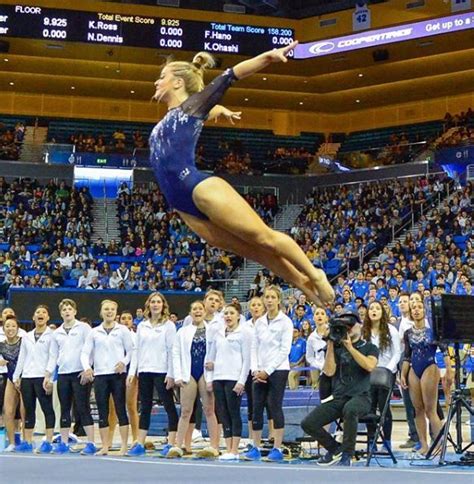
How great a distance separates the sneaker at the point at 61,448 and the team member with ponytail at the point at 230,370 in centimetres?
184

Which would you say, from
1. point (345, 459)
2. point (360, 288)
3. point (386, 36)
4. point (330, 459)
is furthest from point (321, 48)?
point (345, 459)

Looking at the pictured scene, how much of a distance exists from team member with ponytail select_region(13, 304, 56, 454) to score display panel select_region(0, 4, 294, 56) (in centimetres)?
1567

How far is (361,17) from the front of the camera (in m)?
28.6

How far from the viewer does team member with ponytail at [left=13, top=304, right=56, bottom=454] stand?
10.9 metres

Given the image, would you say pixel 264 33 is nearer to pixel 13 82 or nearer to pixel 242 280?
pixel 242 280

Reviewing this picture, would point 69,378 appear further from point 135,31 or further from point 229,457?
point 135,31

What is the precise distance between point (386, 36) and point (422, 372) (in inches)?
759

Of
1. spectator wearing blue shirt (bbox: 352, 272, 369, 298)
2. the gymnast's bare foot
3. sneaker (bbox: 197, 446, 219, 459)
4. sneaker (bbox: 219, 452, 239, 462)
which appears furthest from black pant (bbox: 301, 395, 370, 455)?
spectator wearing blue shirt (bbox: 352, 272, 369, 298)

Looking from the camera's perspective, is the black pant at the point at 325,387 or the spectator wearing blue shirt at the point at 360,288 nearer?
the black pant at the point at 325,387

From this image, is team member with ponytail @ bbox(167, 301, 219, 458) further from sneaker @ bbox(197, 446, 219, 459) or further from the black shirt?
the black shirt

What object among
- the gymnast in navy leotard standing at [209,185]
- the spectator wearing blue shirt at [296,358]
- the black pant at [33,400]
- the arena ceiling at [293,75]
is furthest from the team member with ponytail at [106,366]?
the arena ceiling at [293,75]

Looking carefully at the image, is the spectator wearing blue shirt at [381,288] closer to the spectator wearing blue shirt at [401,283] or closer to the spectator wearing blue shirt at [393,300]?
the spectator wearing blue shirt at [393,300]

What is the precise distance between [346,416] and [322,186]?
21.3 metres

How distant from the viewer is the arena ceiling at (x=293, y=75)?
29.4 metres
